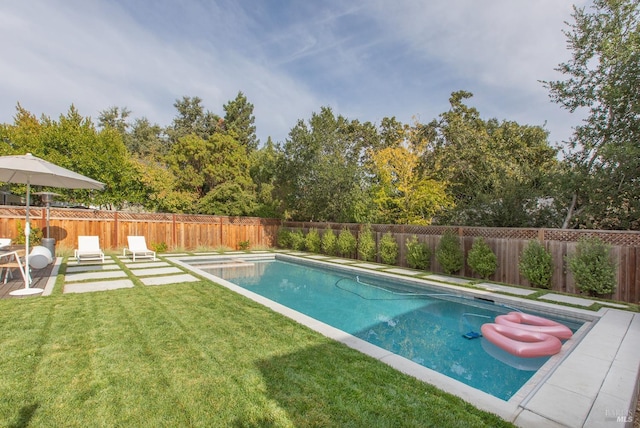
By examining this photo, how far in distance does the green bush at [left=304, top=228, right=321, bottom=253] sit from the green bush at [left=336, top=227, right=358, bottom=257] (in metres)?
1.54

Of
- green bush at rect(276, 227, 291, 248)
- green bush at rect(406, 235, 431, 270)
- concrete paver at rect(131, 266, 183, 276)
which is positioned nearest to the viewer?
concrete paver at rect(131, 266, 183, 276)

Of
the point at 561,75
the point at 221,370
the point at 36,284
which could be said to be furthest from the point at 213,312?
the point at 561,75

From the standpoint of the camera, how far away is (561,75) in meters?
9.89

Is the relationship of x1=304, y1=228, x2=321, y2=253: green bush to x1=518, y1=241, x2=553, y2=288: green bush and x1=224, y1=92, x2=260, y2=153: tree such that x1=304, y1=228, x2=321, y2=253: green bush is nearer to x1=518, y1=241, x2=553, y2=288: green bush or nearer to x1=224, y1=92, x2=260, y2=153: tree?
x1=518, y1=241, x2=553, y2=288: green bush

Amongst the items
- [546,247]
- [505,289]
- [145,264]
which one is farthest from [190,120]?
[546,247]

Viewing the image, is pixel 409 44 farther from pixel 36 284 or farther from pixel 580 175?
pixel 36 284

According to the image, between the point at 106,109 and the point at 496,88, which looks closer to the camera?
the point at 496,88

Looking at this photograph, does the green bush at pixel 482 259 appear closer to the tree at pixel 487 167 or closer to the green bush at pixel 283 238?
the tree at pixel 487 167

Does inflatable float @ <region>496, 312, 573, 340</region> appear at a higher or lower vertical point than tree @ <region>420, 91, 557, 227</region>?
lower

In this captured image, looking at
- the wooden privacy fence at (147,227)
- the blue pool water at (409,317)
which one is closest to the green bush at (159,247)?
the wooden privacy fence at (147,227)

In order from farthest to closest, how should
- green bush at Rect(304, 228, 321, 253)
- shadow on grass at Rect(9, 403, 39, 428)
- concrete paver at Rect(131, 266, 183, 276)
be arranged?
green bush at Rect(304, 228, 321, 253) → concrete paver at Rect(131, 266, 183, 276) → shadow on grass at Rect(9, 403, 39, 428)

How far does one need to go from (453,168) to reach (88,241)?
13537 millimetres

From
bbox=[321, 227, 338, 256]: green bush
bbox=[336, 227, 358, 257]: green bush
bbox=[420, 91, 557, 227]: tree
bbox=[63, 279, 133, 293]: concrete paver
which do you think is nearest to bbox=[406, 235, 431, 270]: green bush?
bbox=[420, 91, 557, 227]: tree

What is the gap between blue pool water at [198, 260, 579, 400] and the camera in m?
3.88
